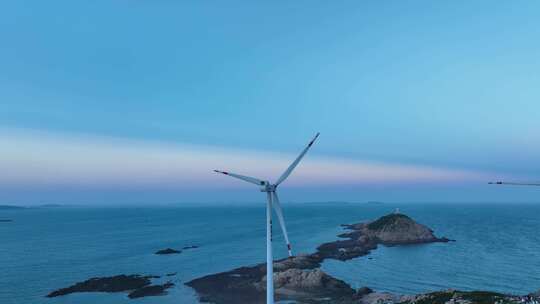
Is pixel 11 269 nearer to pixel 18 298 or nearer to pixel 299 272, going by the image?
pixel 18 298

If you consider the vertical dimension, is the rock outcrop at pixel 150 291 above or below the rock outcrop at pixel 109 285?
below

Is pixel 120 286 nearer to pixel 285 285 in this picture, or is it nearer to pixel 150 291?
pixel 150 291

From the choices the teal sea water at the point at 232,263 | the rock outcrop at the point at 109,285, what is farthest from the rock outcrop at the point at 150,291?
the rock outcrop at the point at 109,285

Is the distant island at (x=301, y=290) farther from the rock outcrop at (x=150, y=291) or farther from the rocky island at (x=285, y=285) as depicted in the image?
the rock outcrop at (x=150, y=291)

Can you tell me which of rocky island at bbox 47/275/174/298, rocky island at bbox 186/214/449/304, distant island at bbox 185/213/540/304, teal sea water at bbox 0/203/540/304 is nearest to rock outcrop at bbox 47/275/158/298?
rocky island at bbox 47/275/174/298

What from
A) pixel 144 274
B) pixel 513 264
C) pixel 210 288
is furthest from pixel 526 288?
pixel 144 274

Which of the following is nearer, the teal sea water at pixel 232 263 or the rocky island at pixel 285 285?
the rocky island at pixel 285 285

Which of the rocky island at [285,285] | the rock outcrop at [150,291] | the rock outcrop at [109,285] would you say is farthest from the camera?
the rock outcrop at [109,285]

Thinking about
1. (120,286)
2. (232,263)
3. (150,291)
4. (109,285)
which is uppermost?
(109,285)

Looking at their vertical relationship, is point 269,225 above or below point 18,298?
above

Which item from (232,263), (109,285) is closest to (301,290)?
(232,263)

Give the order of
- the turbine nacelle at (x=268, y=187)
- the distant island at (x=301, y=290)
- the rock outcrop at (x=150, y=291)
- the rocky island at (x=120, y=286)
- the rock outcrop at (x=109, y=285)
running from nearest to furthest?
1. the turbine nacelle at (x=268, y=187)
2. the distant island at (x=301, y=290)
3. the rock outcrop at (x=150, y=291)
4. the rocky island at (x=120, y=286)
5. the rock outcrop at (x=109, y=285)
